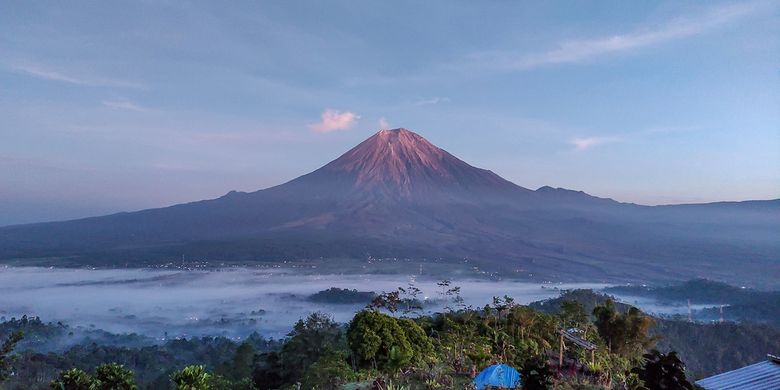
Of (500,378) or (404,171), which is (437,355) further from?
(404,171)

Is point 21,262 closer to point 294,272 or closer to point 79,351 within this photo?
point 294,272

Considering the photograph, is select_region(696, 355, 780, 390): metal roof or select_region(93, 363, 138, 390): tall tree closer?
select_region(93, 363, 138, 390): tall tree

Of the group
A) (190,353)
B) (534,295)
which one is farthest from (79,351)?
(534,295)

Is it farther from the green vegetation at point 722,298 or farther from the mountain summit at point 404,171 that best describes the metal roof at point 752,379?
the mountain summit at point 404,171

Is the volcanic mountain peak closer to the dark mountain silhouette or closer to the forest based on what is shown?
the dark mountain silhouette

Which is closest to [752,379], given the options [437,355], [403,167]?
[437,355]

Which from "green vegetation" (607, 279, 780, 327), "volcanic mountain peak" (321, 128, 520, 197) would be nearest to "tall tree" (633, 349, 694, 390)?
"green vegetation" (607, 279, 780, 327)
